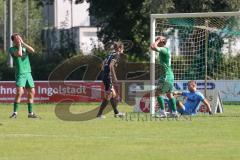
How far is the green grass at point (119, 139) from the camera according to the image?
42.8 ft

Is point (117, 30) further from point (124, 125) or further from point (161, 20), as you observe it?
point (124, 125)

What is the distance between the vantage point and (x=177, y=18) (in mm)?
25656

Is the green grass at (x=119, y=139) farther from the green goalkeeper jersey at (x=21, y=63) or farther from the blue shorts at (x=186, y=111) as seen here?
the blue shorts at (x=186, y=111)

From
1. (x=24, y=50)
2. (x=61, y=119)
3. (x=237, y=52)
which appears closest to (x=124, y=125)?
(x=61, y=119)

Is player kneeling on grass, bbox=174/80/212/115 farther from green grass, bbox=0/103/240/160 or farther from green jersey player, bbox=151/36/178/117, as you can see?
green grass, bbox=0/103/240/160

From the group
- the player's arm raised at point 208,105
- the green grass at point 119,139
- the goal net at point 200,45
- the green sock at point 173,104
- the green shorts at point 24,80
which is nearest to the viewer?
the green grass at point 119,139

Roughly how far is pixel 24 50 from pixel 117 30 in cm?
2066

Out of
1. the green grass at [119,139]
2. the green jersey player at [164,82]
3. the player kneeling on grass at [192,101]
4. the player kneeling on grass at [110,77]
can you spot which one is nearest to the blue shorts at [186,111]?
the player kneeling on grass at [192,101]

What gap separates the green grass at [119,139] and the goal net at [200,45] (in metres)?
4.17

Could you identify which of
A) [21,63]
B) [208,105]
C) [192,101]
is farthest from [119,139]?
[208,105]

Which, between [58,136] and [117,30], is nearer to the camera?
[58,136]

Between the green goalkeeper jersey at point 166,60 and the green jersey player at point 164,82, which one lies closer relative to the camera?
the green jersey player at point 164,82

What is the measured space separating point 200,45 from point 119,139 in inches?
518

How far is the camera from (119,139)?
15484 mm
